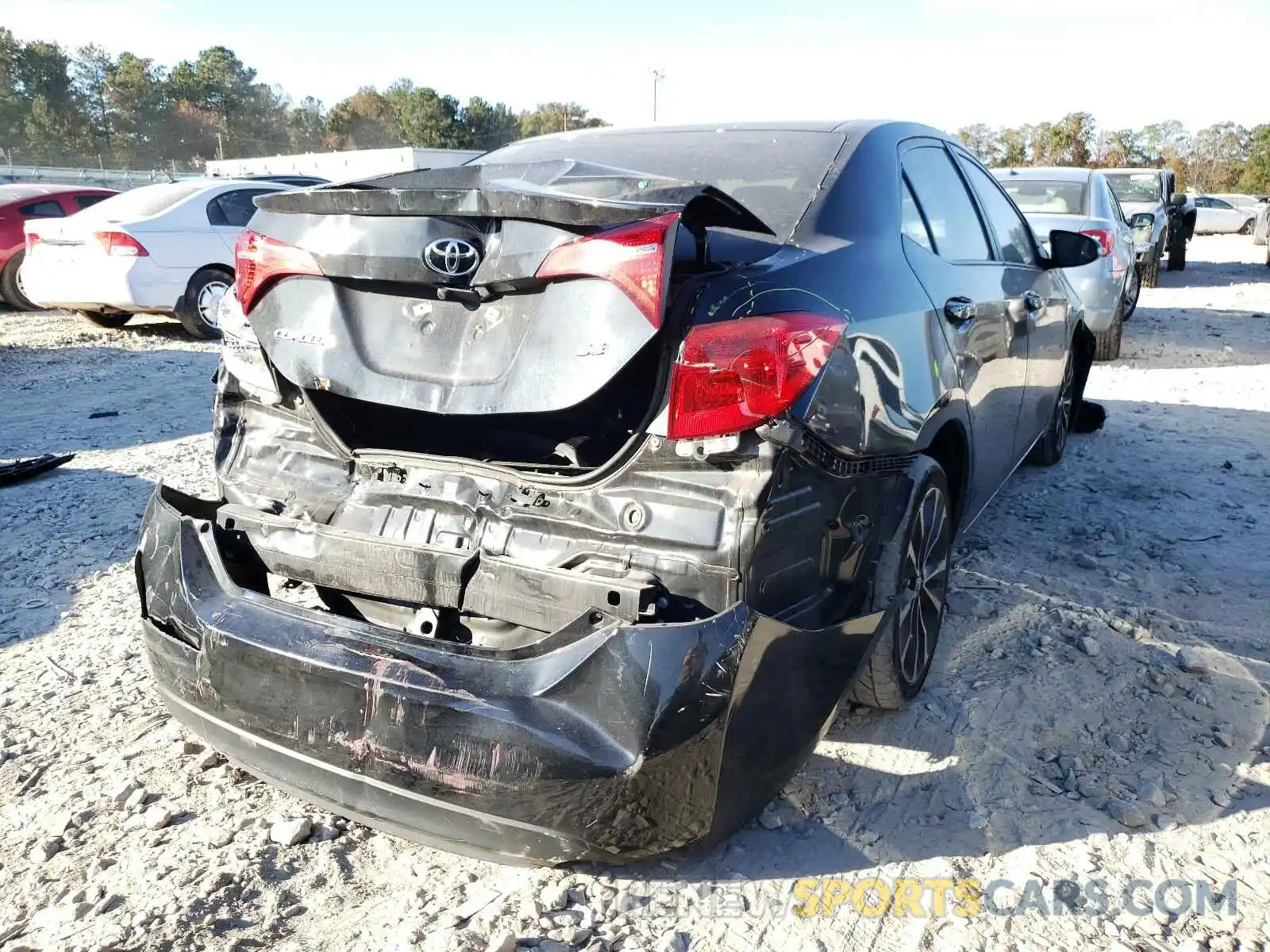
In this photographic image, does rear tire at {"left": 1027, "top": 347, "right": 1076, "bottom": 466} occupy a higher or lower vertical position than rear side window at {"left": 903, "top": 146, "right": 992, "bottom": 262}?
lower

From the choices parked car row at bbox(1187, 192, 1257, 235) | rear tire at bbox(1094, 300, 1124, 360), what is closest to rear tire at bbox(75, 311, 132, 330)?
rear tire at bbox(1094, 300, 1124, 360)

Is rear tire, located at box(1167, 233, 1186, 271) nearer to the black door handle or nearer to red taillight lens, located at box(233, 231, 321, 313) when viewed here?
the black door handle

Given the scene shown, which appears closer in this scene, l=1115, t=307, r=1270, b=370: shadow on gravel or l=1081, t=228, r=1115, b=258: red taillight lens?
l=1081, t=228, r=1115, b=258: red taillight lens

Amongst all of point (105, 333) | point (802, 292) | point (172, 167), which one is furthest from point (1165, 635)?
point (172, 167)

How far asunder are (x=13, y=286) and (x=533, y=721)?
13.5 metres

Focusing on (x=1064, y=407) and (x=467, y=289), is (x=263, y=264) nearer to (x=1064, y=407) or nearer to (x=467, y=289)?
(x=467, y=289)

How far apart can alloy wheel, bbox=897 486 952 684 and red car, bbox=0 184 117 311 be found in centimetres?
1248

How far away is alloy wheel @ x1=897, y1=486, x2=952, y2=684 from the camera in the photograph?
9.15 ft

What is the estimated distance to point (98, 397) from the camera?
25.0 ft

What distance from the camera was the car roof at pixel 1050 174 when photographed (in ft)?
30.3

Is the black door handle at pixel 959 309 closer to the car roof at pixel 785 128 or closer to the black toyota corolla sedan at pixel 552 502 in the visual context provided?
the black toyota corolla sedan at pixel 552 502

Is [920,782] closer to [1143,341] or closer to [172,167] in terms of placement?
[1143,341]

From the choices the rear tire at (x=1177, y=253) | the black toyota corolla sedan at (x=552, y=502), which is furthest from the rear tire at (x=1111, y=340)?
the rear tire at (x=1177, y=253)

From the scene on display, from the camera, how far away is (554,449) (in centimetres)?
249
